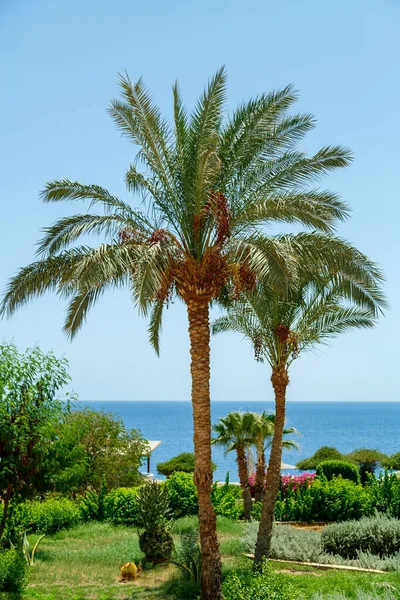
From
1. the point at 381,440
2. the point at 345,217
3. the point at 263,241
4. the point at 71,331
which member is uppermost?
the point at 345,217

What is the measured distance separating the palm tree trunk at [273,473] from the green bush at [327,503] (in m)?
4.43

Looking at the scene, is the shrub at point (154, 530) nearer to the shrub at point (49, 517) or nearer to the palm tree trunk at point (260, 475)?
the shrub at point (49, 517)

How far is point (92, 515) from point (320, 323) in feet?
30.8

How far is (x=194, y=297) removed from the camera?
11859 mm

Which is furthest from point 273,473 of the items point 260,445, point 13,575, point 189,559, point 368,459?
point 368,459

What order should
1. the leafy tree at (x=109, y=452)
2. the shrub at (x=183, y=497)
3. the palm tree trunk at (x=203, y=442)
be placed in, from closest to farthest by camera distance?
the palm tree trunk at (x=203, y=442) → the shrub at (x=183, y=497) → the leafy tree at (x=109, y=452)

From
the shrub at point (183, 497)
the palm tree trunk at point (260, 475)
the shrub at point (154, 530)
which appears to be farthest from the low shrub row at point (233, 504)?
the shrub at point (154, 530)

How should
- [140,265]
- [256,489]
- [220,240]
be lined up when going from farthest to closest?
1. [256,489]
2. [220,240]
3. [140,265]

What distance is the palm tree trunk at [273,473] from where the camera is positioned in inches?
501

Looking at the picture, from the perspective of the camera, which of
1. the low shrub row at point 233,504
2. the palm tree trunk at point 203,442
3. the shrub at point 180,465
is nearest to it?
the palm tree trunk at point 203,442

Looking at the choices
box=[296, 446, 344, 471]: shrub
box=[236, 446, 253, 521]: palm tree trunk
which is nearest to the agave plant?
box=[236, 446, 253, 521]: palm tree trunk

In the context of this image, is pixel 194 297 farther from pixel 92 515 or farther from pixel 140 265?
pixel 92 515

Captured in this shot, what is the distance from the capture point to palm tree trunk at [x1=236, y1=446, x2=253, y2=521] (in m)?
19.3

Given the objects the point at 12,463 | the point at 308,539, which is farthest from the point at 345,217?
the point at 12,463
